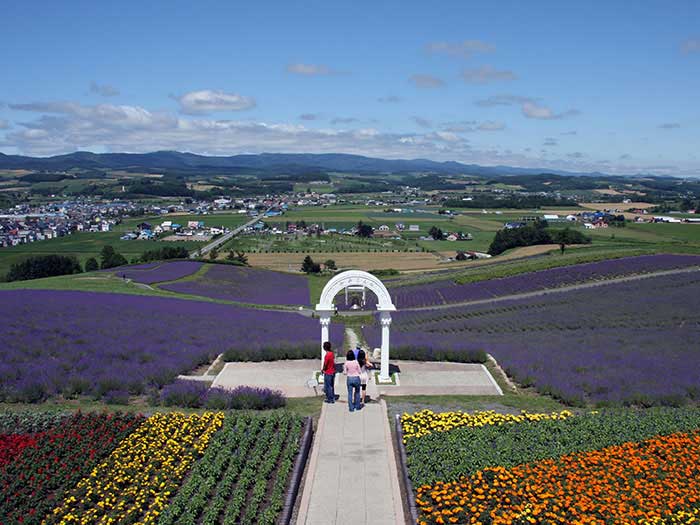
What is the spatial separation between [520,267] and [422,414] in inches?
1520

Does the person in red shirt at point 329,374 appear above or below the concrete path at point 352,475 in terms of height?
above

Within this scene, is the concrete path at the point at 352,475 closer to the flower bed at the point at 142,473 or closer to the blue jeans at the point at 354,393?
the blue jeans at the point at 354,393

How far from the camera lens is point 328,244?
333ft

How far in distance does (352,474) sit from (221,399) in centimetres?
444

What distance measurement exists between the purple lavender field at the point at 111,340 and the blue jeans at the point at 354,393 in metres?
5.07

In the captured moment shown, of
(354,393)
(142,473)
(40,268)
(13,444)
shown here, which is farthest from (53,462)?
(40,268)

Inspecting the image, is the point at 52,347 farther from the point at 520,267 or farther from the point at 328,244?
the point at 328,244

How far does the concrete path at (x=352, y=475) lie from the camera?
8.88 meters

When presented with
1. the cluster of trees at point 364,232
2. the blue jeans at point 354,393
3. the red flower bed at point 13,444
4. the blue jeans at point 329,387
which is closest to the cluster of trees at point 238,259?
the cluster of trees at point 364,232

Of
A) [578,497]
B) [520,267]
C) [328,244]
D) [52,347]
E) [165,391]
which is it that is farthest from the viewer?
[328,244]

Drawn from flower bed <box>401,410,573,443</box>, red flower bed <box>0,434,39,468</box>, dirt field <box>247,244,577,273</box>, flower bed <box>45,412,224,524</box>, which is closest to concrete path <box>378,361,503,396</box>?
flower bed <box>401,410,573,443</box>

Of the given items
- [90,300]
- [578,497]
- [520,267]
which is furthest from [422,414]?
[520,267]

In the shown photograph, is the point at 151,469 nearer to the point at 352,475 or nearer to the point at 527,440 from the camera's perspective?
the point at 352,475

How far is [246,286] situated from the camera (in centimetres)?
4891
